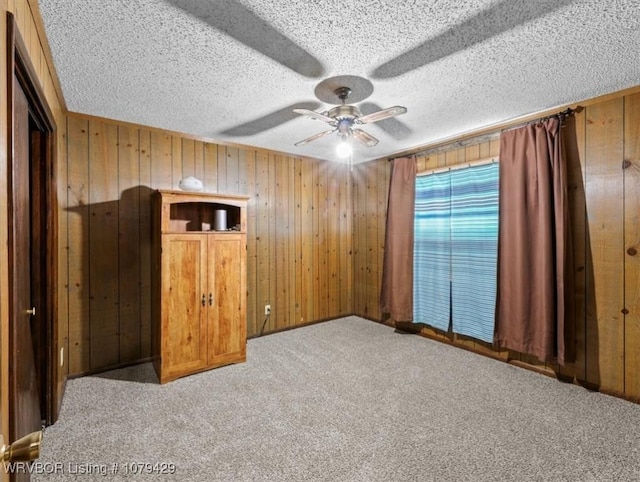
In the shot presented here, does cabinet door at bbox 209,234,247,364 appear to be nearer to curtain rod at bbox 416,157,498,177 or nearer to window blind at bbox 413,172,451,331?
window blind at bbox 413,172,451,331

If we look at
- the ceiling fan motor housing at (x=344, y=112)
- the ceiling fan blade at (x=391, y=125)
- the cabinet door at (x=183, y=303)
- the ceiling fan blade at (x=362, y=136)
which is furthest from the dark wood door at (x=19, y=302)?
the ceiling fan blade at (x=391, y=125)

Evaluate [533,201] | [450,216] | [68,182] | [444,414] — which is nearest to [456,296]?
[450,216]

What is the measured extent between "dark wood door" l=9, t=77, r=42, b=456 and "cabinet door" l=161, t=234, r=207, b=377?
102 centimetres

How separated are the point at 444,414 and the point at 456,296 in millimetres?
1530

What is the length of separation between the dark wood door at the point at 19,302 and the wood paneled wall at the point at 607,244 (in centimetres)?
359

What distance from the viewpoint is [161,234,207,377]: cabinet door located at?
2.82 m

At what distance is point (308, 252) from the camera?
454 cm

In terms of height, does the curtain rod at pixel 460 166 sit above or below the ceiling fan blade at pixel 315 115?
below

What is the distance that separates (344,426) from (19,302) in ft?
6.25

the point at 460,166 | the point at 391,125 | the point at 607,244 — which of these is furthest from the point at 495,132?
the point at 607,244

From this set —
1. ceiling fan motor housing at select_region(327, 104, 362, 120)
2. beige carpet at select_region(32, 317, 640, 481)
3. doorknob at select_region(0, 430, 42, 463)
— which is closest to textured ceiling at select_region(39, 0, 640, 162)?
ceiling fan motor housing at select_region(327, 104, 362, 120)

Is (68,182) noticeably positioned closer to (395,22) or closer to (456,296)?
(395,22)

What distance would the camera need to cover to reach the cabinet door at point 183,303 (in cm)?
282

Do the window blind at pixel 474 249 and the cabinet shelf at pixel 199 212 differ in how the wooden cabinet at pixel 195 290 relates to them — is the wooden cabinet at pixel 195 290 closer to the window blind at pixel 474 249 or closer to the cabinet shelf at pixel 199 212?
the cabinet shelf at pixel 199 212
